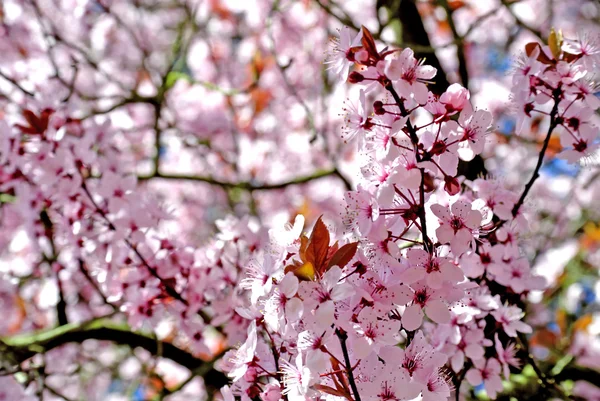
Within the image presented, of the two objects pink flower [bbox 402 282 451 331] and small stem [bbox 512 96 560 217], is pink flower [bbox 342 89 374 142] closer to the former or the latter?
pink flower [bbox 402 282 451 331]

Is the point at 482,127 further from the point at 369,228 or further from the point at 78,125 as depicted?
the point at 78,125

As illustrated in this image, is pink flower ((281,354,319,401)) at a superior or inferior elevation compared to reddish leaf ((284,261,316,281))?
inferior

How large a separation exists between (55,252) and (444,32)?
149 inches

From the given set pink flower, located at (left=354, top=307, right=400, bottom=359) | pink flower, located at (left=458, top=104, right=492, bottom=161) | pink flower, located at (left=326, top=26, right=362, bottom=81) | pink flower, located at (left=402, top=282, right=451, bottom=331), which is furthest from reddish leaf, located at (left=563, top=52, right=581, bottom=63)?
pink flower, located at (left=354, top=307, right=400, bottom=359)

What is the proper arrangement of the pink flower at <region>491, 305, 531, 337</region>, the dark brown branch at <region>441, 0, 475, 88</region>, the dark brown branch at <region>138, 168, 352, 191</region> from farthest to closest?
the dark brown branch at <region>138, 168, 352, 191</region>
the dark brown branch at <region>441, 0, 475, 88</region>
the pink flower at <region>491, 305, 531, 337</region>

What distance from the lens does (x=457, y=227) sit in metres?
1.26

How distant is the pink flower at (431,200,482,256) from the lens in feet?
4.10

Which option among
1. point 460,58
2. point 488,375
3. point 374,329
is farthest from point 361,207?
point 460,58

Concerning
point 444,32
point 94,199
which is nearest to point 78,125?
point 94,199

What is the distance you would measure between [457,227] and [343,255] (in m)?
0.25

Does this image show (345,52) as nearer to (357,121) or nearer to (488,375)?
(357,121)

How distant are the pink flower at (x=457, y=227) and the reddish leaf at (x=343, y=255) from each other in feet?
0.64

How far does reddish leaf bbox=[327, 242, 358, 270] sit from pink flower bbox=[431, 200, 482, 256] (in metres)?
0.19

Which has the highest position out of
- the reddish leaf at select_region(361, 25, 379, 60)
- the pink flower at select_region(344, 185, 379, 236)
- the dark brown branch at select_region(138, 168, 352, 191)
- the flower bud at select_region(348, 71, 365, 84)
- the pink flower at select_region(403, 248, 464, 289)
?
the reddish leaf at select_region(361, 25, 379, 60)
